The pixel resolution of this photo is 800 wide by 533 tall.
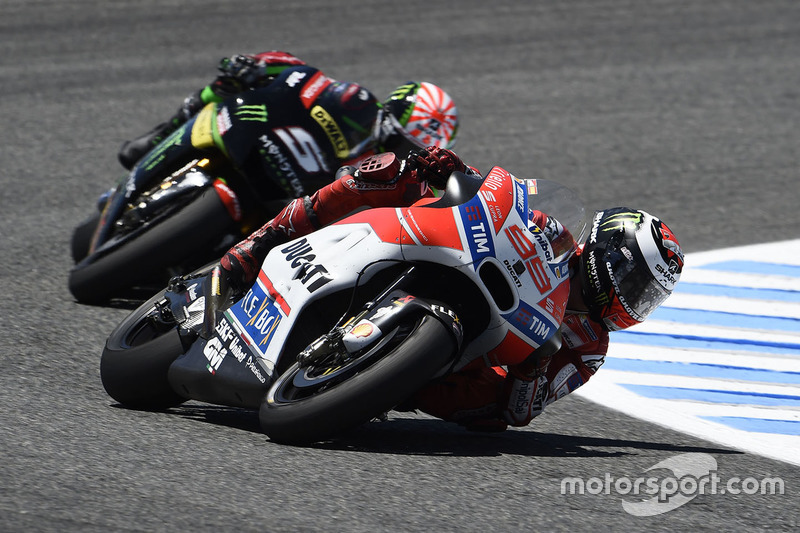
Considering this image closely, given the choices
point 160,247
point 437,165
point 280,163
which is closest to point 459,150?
point 280,163

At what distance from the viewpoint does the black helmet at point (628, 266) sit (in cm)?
511

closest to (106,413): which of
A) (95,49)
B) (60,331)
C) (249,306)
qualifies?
(249,306)

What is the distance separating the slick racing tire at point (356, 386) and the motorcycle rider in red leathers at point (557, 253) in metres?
0.41

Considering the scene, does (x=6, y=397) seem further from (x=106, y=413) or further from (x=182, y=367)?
(x=182, y=367)

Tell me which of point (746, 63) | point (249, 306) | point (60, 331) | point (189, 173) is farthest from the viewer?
point (746, 63)

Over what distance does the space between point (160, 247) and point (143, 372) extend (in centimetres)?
172

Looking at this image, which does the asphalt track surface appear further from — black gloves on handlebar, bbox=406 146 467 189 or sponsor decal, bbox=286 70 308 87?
sponsor decal, bbox=286 70 308 87

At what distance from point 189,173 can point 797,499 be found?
390 cm

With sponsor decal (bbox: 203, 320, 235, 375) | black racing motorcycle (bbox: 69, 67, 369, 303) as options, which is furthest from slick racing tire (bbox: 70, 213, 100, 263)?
sponsor decal (bbox: 203, 320, 235, 375)

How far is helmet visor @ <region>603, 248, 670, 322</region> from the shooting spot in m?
5.11

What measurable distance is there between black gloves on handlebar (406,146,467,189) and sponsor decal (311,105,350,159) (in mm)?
1980

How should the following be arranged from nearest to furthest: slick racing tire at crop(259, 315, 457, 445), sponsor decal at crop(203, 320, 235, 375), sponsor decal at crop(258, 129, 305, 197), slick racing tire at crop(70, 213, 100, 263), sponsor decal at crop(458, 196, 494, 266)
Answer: slick racing tire at crop(259, 315, 457, 445) < sponsor decal at crop(458, 196, 494, 266) < sponsor decal at crop(203, 320, 235, 375) < sponsor decal at crop(258, 129, 305, 197) < slick racing tire at crop(70, 213, 100, 263)

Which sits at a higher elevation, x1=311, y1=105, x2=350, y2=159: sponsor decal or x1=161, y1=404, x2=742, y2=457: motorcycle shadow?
x1=311, y1=105, x2=350, y2=159: sponsor decal

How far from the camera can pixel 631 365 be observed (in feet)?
22.3
